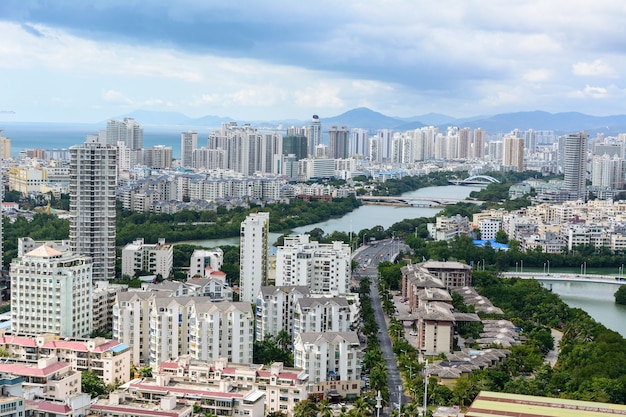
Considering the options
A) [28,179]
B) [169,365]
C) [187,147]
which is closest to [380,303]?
[169,365]

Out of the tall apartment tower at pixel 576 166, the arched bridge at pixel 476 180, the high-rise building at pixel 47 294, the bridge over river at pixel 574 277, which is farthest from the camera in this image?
the arched bridge at pixel 476 180

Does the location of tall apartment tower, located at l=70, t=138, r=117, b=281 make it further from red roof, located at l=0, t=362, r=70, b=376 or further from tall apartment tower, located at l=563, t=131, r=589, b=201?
tall apartment tower, located at l=563, t=131, r=589, b=201

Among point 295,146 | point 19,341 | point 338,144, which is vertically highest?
point 338,144

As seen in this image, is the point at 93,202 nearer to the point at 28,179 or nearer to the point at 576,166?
the point at 28,179

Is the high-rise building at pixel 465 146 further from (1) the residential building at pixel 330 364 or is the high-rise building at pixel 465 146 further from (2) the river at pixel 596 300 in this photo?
(1) the residential building at pixel 330 364

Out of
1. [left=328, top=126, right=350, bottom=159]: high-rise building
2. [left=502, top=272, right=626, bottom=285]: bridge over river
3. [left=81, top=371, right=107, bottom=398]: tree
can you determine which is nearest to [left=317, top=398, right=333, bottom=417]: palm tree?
[left=81, top=371, right=107, bottom=398]: tree

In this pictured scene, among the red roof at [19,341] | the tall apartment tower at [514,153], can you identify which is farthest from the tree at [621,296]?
the tall apartment tower at [514,153]
